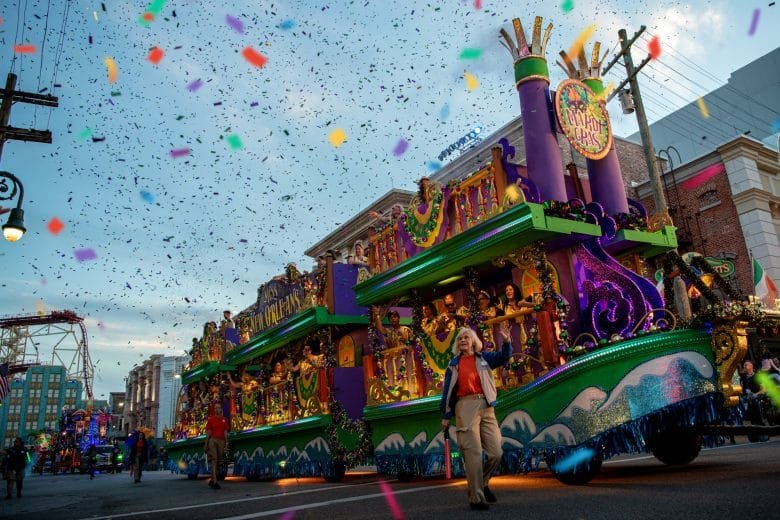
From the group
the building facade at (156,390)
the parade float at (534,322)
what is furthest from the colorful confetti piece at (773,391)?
the building facade at (156,390)

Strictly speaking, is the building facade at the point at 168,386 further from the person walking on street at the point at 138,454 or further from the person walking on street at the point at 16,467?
the person walking on street at the point at 16,467

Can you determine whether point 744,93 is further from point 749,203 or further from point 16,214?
point 16,214

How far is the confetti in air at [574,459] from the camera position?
6348 mm

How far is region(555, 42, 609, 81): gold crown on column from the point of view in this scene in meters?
10.4

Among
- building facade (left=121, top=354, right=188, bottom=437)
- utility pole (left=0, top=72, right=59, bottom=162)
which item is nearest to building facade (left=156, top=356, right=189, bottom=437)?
building facade (left=121, top=354, right=188, bottom=437)

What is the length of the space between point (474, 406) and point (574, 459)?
1550mm

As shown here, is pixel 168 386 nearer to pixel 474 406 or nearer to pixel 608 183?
pixel 608 183

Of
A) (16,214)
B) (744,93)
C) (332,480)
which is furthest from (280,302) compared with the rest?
(744,93)

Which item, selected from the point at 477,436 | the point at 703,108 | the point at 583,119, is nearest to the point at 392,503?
the point at 477,436

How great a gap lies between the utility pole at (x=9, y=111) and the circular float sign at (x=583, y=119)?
8.41 m

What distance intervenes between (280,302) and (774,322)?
11.1 m

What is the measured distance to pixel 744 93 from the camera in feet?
93.1

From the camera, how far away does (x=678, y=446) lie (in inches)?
299

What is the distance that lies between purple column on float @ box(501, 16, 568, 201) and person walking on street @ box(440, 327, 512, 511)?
3.25m
